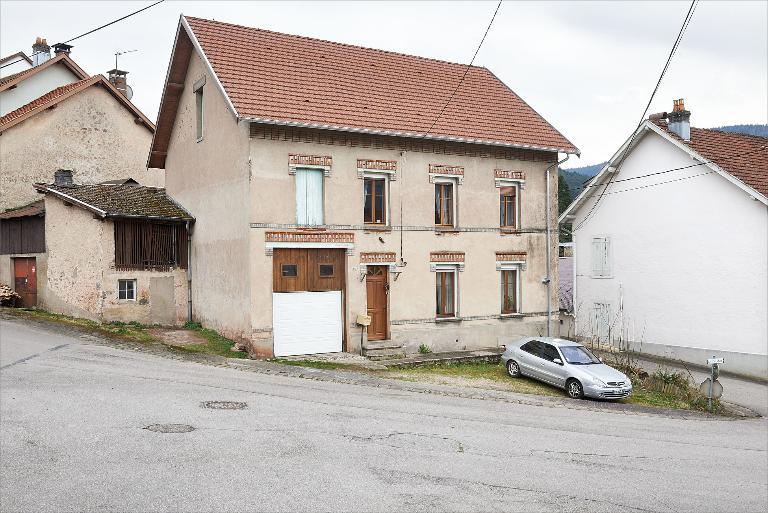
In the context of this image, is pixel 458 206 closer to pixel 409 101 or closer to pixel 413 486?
pixel 409 101

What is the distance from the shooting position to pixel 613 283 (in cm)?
2872

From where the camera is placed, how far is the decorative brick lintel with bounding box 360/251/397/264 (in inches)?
842

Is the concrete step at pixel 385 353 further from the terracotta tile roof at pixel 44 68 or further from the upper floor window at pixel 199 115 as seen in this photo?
the terracotta tile roof at pixel 44 68

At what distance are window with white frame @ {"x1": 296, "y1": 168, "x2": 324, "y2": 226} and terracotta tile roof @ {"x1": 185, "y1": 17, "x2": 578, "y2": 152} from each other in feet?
5.30

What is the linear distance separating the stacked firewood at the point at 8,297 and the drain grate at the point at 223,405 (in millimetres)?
15557

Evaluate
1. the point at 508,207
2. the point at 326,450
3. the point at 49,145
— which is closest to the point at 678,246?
the point at 508,207

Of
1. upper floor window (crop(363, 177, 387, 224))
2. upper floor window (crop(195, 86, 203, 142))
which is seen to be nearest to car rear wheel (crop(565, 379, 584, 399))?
upper floor window (crop(363, 177, 387, 224))

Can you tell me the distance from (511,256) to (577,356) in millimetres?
5868

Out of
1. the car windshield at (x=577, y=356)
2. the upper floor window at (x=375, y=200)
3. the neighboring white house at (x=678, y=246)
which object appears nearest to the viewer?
the car windshield at (x=577, y=356)

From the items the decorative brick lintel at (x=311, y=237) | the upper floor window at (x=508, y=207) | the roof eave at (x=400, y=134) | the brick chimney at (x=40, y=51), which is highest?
the brick chimney at (x=40, y=51)

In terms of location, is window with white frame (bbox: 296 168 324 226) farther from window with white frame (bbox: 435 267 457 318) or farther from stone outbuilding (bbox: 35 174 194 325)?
stone outbuilding (bbox: 35 174 194 325)

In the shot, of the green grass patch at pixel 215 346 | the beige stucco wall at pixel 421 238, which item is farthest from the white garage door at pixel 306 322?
the green grass patch at pixel 215 346

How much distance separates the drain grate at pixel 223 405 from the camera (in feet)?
42.5

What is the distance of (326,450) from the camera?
1054 centimetres
